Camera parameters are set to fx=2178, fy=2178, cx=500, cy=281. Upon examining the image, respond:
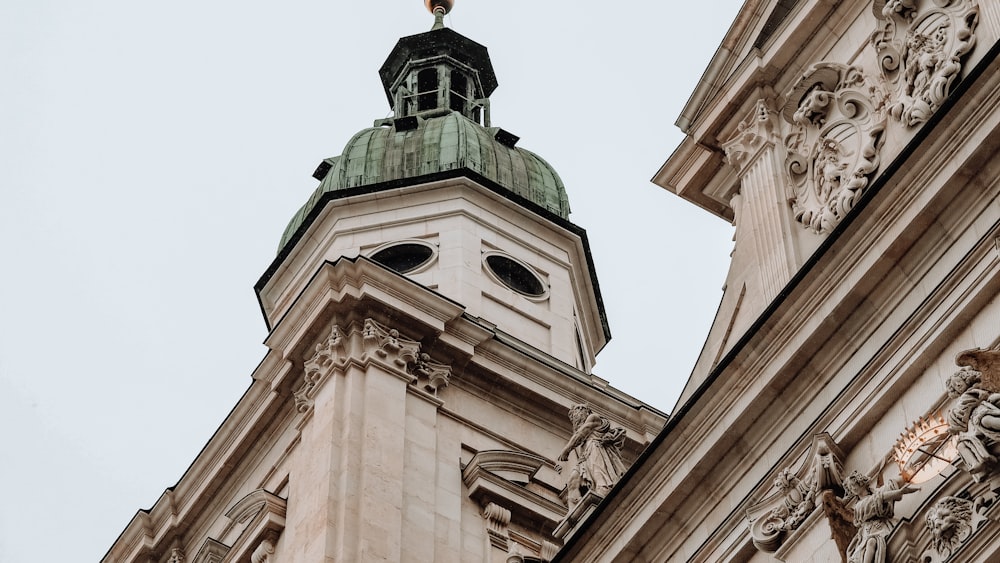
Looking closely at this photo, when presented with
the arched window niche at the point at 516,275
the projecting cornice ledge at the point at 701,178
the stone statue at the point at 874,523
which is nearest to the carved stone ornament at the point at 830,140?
the projecting cornice ledge at the point at 701,178

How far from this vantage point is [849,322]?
71.4 ft

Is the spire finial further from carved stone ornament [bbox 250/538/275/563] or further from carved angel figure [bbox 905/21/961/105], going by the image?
carved angel figure [bbox 905/21/961/105]

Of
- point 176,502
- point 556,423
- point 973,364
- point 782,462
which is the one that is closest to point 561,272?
point 556,423

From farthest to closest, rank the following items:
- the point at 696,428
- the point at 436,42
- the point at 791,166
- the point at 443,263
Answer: the point at 436,42 < the point at 443,263 < the point at 791,166 < the point at 696,428

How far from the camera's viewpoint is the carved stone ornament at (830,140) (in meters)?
24.0

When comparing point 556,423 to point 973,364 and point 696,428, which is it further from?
point 973,364

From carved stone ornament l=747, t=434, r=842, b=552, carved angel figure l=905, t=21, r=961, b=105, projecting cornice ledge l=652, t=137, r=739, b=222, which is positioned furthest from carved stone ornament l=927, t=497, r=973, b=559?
projecting cornice ledge l=652, t=137, r=739, b=222

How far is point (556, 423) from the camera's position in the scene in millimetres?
38500

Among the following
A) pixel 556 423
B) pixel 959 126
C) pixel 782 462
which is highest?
pixel 556 423

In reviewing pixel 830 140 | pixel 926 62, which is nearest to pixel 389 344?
pixel 830 140

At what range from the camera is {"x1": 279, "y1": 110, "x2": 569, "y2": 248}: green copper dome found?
4409cm

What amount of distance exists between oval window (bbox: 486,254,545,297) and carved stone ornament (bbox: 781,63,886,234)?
53.5ft

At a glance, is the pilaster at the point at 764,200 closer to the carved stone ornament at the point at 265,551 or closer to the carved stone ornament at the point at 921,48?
the carved stone ornament at the point at 921,48

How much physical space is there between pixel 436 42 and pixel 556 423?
16.1 metres
